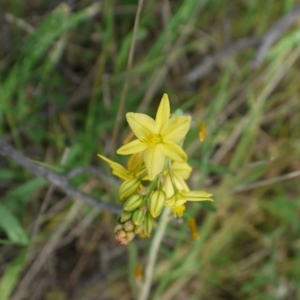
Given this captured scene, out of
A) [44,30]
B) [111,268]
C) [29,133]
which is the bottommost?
[111,268]

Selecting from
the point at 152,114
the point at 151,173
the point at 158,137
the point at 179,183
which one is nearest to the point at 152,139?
the point at 158,137

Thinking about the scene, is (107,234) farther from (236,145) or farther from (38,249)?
(236,145)

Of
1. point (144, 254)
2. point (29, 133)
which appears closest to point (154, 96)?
point (29, 133)

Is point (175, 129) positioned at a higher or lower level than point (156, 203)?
higher

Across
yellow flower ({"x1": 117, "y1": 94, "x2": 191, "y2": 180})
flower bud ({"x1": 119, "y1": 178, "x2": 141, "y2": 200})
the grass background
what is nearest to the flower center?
yellow flower ({"x1": 117, "y1": 94, "x2": 191, "y2": 180})

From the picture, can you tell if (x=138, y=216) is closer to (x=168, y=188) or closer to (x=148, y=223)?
(x=148, y=223)

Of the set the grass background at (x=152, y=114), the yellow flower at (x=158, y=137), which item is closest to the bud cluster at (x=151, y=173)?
the yellow flower at (x=158, y=137)
